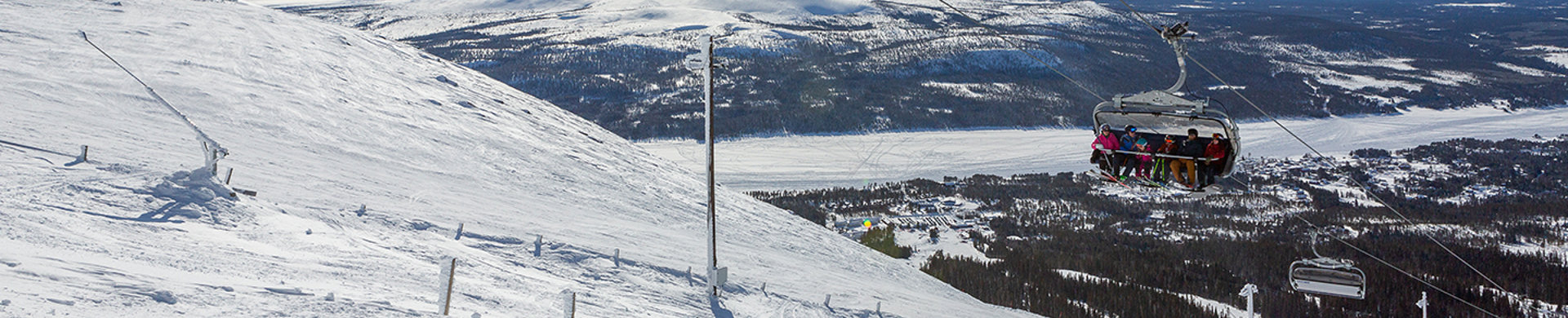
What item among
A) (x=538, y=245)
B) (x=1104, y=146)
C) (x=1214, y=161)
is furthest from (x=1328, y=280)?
(x=538, y=245)

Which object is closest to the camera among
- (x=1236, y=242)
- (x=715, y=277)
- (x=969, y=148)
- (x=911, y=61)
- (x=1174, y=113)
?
(x=1174, y=113)

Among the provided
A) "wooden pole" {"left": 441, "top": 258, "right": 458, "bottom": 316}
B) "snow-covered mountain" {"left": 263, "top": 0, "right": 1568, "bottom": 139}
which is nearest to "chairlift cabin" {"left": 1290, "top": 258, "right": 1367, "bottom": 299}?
"wooden pole" {"left": 441, "top": 258, "right": 458, "bottom": 316}

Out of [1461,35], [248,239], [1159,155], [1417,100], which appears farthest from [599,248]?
[1461,35]

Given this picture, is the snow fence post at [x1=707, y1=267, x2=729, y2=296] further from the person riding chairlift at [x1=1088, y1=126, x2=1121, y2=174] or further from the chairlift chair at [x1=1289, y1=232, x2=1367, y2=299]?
the chairlift chair at [x1=1289, y1=232, x2=1367, y2=299]

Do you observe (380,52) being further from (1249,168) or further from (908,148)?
(1249,168)

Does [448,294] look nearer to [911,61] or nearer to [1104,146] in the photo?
[1104,146]

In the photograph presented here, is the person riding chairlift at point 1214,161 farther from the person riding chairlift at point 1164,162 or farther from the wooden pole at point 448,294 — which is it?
the wooden pole at point 448,294
